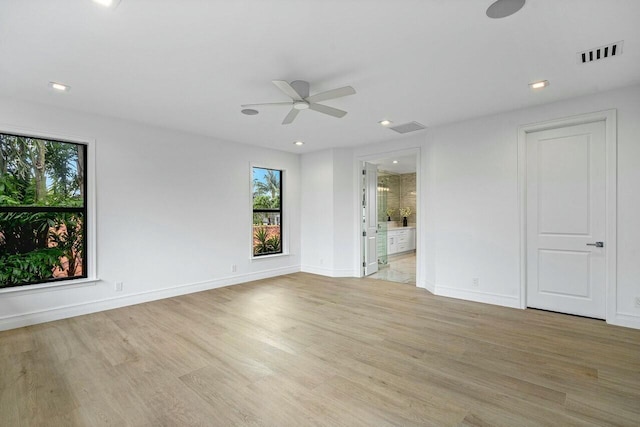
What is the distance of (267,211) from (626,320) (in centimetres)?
558

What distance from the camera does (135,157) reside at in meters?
4.45

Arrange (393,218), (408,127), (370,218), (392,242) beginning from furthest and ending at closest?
(393,218), (392,242), (370,218), (408,127)

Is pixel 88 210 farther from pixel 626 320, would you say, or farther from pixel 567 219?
pixel 626 320

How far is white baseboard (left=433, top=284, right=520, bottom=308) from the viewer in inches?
162

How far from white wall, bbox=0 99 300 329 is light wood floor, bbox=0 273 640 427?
1.28 feet

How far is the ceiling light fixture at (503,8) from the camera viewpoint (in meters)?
1.99

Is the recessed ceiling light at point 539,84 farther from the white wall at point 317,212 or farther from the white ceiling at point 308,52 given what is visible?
the white wall at point 317,212

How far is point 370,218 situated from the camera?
6340mm

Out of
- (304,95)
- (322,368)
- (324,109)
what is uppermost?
(304,95)

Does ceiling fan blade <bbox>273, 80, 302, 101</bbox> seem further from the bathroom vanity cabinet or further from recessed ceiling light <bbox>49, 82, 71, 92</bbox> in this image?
the bathroom vanity cabinet

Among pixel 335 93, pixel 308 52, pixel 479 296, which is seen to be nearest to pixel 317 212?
pixel 479 296

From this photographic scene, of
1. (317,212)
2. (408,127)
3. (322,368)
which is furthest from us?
(317,212)

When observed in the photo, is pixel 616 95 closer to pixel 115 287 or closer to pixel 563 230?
pixel 563 230

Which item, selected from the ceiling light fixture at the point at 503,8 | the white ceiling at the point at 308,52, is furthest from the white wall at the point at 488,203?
the ceiling light fixture at the point at 503,8
